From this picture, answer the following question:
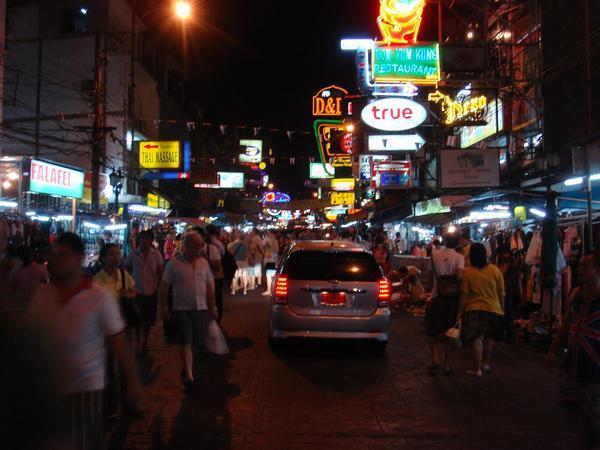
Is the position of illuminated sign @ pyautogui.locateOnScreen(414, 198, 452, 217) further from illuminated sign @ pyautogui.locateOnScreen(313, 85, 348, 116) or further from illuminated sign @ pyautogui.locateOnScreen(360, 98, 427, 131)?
illuminated sign @ pyautogui.locateOnScreen(313, 85, 348, 116)

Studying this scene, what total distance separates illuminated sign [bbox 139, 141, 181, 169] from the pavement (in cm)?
1791

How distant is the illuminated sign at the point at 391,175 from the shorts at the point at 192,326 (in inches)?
638

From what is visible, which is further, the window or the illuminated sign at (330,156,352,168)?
the illuminated sign at (330,156,352,168)

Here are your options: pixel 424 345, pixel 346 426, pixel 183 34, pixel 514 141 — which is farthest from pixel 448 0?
pixel 183 34

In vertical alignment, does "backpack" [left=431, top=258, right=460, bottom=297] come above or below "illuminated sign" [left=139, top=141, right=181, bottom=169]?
below

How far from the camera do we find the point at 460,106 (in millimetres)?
20531

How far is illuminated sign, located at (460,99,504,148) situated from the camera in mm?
18945

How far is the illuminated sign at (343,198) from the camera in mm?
47094

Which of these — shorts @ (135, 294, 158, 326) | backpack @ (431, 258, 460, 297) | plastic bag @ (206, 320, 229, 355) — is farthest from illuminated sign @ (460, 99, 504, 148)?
plastic bag @ (206, 320, 229, 355)

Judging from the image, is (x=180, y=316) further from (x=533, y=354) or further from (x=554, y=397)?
(x=533, y=354)

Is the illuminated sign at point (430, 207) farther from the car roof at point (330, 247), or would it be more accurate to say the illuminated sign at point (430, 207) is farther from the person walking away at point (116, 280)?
the person walking away at point (116, 280)

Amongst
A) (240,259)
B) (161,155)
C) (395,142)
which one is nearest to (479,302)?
(240,259)

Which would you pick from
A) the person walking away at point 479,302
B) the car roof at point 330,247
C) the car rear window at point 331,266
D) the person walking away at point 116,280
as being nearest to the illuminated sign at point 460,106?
the car roof at point 330,247

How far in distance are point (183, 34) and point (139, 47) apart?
28.2 feet
